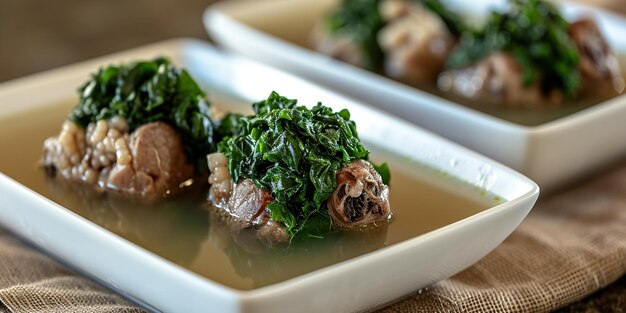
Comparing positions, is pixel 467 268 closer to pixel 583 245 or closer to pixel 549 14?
pixel 583 245

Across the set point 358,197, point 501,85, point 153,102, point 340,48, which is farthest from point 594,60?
point 153,102

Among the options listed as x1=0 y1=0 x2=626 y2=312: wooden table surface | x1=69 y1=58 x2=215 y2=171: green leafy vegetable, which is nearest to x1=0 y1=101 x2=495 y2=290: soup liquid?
x1=69 y1=58 x2=215 y2=171: green leafy vegetable

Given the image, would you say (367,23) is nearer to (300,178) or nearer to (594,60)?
(594,60)

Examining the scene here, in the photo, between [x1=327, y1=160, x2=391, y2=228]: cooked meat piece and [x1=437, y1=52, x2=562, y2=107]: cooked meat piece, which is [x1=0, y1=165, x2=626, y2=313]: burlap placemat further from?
[x1=437, y1=52, x2=562, y2=107]: cooked meat piece

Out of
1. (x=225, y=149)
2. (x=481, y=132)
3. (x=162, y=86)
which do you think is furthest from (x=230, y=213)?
(x=481, y=132)

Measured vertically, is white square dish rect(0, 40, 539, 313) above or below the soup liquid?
above
